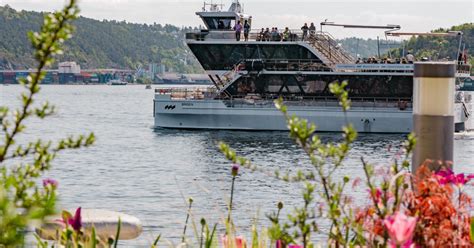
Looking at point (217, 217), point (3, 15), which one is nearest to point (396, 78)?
point (217, 217)

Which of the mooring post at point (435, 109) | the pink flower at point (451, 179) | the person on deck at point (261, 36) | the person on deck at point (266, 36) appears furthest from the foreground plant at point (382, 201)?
the person on deck at point (261, 36)

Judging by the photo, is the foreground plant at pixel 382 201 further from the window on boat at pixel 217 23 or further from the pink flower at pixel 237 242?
the window on boat at pixel 217 23

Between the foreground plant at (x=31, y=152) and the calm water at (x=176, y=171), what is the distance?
7.96 meters

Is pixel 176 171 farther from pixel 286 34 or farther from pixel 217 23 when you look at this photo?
pixel 217 23

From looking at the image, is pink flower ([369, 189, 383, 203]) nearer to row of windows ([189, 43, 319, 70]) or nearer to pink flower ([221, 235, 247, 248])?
pink flower ([221, 235, 247, 248])

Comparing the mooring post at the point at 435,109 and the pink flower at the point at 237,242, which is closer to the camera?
the pink flower at the point at 237,242

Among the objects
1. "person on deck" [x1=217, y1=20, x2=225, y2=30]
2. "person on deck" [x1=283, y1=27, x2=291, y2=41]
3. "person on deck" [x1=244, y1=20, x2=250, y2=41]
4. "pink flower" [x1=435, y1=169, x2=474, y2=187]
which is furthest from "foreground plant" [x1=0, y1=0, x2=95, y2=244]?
"person on deck" [x1=217, y1=20, x2=225, y2=30]

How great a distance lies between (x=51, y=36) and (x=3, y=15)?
198462 mm

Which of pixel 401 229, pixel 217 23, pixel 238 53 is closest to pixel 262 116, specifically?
pixel 238 53

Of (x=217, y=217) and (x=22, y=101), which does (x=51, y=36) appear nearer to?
(x=22, y=101)

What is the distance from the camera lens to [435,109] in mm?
5453

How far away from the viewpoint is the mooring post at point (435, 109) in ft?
17.8

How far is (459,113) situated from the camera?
47.2 meters

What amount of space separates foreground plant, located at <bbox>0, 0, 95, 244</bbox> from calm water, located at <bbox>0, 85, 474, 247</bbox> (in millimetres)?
7965
